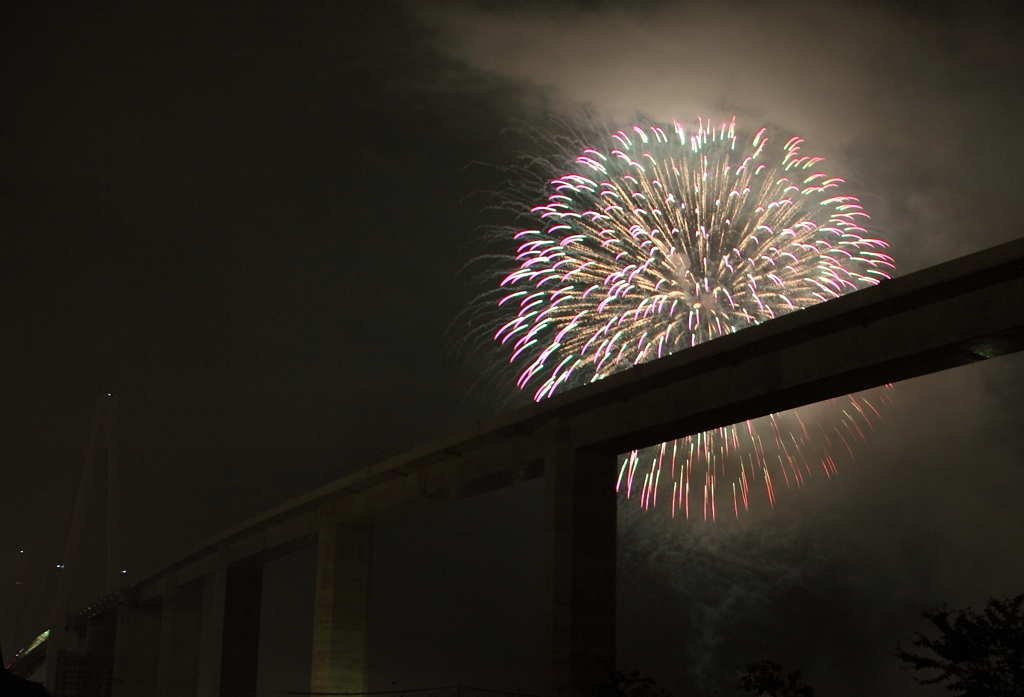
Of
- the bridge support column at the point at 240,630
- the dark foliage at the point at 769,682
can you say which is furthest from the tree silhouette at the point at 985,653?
the bridge support column at the point at 240,630

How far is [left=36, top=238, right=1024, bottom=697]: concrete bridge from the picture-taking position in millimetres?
26688

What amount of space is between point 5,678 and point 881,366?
24.5 meters

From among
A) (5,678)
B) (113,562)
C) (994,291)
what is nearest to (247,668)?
(113,562)

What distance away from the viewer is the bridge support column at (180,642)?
78.2 m

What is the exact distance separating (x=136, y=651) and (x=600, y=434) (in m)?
63.5

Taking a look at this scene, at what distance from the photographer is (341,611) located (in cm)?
5256

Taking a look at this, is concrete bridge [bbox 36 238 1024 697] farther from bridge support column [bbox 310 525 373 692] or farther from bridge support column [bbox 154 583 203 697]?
bridge support column [bbox 154 583 203 697]

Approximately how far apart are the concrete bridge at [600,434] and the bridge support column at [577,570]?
5 cm

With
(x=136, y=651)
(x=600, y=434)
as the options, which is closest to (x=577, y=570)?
(x=600, y=434)

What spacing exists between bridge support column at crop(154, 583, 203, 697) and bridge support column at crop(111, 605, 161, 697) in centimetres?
559

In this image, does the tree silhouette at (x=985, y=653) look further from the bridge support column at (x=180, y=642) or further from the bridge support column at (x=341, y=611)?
the bridge support column at (x=180, y=642)

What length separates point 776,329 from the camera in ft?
98.8

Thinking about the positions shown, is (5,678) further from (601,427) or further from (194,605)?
(194,605)

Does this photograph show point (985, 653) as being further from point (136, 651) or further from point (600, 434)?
point (136, 651)
